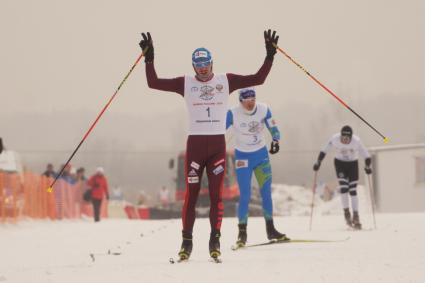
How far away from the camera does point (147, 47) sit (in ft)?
28.2

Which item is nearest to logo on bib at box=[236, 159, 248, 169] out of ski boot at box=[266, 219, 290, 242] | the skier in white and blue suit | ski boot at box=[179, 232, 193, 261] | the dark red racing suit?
the skier in white and blue suit

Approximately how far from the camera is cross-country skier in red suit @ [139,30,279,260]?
8680 mm

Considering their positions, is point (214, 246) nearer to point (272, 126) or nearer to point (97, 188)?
point (272, 126)

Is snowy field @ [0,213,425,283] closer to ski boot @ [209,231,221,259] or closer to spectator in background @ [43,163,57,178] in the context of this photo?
ski boot @ [209,231,221,259]

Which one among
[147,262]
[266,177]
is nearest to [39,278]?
[147,262]

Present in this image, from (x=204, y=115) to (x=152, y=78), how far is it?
0.68 m

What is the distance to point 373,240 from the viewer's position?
11359 millimetres

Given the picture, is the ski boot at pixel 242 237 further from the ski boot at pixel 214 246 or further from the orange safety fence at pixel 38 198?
the orange safety fence at pixel 38 198

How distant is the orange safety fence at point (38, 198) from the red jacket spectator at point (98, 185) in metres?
0.86

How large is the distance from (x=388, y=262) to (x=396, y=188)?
26.4 m

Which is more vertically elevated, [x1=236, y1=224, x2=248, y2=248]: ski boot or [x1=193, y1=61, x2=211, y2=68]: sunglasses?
[x1=193, y1=61, x2=211, y2=68]: sunglasses

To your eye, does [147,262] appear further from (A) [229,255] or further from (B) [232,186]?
(B) [232,186]

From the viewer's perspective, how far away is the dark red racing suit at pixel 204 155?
8.70 meters

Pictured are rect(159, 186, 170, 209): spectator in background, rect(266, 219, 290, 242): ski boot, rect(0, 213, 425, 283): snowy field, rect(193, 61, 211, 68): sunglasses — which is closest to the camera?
rect(0, 213, 425, 283): snowy field
